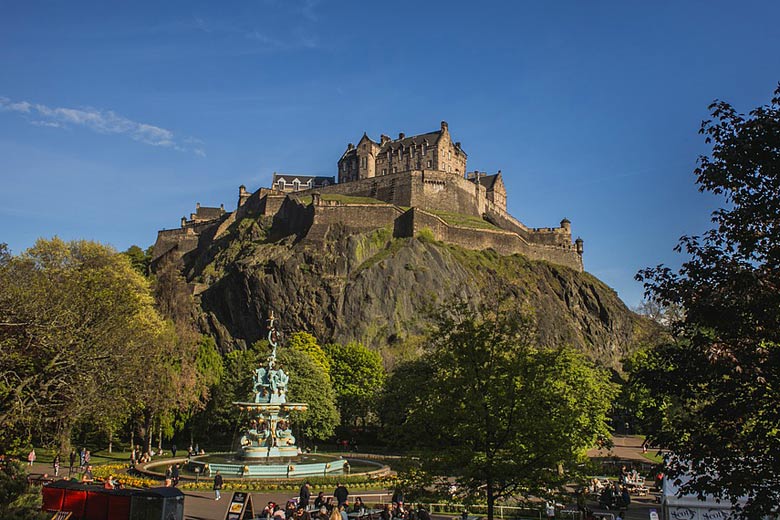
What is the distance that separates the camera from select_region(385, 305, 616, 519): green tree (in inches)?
546

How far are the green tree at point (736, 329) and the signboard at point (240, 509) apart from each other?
10.5 meters

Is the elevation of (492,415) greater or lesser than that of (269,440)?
greater

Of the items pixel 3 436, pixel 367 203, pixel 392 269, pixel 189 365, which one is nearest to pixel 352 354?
pixel 392 269

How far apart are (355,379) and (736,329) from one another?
46.5 m

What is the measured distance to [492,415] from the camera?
46.4ft

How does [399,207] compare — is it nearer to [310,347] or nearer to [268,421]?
[310,347]

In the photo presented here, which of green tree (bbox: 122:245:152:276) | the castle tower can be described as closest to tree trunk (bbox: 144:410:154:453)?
green tree (bbox: 122:245:152:276)

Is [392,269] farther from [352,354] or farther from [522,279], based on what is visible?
[522,279]

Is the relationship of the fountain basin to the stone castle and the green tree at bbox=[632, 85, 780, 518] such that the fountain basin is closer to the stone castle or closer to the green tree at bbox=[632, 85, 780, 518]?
the green tree at bbox=[632, 85, 780, 518]

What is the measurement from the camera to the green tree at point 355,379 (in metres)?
50.7

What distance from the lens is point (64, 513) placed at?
14.8 m

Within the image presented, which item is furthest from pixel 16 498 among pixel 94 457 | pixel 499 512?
pixel 94 457

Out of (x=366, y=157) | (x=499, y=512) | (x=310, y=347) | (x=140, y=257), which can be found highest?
(x=366, y=157)

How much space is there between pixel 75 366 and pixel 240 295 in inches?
1752
